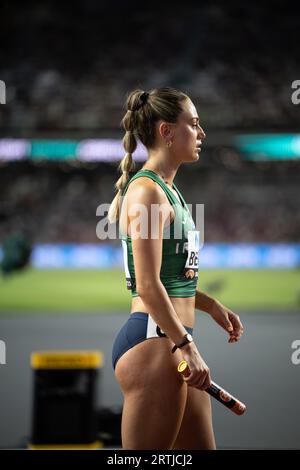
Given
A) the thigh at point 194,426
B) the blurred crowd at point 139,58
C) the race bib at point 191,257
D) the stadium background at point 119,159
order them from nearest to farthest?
the race bib at point 191,257 < the thigh at point 194,426 < the stadium background at point 119,159 < the blurred crowd at point 139,58

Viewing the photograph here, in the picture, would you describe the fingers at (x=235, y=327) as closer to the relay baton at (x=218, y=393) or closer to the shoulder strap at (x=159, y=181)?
the relay baton at (x=218, y=393)

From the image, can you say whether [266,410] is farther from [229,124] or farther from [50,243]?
[229,124]

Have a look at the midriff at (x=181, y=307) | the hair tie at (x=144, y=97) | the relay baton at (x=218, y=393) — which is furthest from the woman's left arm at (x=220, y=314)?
the hair tie at (x=144, y=97)

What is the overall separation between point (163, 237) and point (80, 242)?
14619 millimetres

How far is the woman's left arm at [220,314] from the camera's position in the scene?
10.5ft

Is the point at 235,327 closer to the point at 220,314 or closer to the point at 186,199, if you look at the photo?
the point at 220,314

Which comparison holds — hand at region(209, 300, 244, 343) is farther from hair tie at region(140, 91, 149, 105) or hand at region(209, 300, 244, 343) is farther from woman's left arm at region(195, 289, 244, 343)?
hair tie at region(140, 91, 149, 105)

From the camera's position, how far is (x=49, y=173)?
63.4 ft

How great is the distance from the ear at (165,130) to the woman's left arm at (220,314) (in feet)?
2.49

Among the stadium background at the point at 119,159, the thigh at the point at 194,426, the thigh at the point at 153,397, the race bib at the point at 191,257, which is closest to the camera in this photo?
the thigh at the point at 153,397

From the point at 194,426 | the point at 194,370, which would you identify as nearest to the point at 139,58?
the point at 194,426

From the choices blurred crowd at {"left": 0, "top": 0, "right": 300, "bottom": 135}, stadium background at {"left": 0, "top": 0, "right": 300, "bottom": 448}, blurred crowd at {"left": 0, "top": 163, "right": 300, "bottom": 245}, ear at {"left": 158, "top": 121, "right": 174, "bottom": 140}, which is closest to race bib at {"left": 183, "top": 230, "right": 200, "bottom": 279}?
ear at {"left": 158, "top": 121, "right": 174, "bottom": 140}
